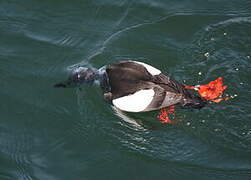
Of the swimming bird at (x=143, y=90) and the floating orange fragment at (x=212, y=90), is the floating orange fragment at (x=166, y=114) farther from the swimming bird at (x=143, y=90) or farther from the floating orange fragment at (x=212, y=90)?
the floating orange fragment at (x=212, y=90)

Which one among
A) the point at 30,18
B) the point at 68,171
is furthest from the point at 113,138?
the point at 30,18

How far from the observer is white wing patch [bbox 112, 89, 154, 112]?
7117 mm

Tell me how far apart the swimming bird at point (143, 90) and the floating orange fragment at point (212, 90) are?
0.20 metres

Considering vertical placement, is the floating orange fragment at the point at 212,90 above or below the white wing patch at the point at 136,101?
above

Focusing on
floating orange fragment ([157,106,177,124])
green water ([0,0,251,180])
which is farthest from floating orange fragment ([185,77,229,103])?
floating orange fragment ([157,106,177,124])

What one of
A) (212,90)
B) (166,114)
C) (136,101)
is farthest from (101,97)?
(212,90)

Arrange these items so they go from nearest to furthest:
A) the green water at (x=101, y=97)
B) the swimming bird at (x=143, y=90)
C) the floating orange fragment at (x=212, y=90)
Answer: the green water at (x=101, y=97) < the swimming bird at (x=143, y=90) < the floating orange fragment at (x=212, y=90)

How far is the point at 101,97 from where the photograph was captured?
7.96 m

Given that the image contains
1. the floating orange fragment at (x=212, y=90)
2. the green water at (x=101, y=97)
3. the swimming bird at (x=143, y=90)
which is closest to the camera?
the green water at (x=101, y=97)

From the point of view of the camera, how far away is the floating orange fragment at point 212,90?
290 inches

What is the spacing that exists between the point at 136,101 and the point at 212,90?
51.0 inches

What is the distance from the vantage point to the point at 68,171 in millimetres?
6938

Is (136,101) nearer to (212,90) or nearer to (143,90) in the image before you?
(143,90)

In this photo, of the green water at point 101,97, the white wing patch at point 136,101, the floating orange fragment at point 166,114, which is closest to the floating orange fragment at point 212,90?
the green water at point 101,97
